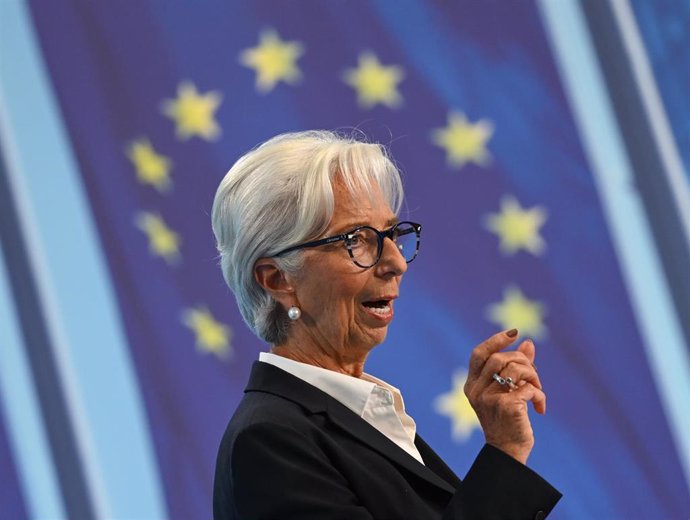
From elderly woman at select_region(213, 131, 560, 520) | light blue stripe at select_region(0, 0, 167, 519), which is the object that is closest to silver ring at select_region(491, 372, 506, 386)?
elderly woman at select_region(213, 131, 560, 520)

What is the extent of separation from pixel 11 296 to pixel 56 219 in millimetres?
208

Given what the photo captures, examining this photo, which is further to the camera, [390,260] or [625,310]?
[625,310]

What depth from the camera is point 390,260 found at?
143 cm

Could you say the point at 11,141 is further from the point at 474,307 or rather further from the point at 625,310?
the point at 625,310

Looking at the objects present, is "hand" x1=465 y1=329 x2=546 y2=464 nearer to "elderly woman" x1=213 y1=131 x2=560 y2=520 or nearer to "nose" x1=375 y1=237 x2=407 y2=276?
"elderly woman" x1=213 y1=131 x2=560 y2=520

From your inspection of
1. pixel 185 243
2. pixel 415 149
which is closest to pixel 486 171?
pixel 415 149

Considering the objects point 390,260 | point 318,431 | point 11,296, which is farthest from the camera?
point 11,296

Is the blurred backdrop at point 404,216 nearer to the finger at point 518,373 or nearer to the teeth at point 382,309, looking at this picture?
the teeth at point 382,309

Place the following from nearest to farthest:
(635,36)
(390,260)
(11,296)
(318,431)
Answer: (318,431)
(390,260)
(11,296)
(635,36)

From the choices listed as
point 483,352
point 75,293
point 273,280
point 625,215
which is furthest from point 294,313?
point 625,215

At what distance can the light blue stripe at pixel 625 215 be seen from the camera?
2525 mm

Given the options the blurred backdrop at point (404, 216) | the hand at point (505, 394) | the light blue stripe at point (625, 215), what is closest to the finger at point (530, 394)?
the hand at point (505, 394)

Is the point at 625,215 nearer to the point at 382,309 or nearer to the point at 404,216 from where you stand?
the point at 404,216

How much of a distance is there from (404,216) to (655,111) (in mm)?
665
